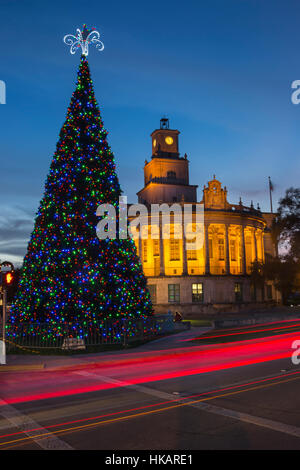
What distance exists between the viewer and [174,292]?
53.8m

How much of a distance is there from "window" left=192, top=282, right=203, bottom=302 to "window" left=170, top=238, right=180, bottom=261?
4727mm

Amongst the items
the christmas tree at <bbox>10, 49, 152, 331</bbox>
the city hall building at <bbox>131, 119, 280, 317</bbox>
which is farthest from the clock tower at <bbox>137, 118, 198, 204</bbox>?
the christmas tree at <bbox>10, 49, 152, 331</bbox>

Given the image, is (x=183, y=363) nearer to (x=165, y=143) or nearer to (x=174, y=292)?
(x=174, y=292)

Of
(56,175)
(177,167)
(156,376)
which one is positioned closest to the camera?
(156,376)

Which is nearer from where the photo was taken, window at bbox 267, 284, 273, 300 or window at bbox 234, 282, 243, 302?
window at bbox 234, 282, 243, 302

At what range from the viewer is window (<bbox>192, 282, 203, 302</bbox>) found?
53391 millimetres

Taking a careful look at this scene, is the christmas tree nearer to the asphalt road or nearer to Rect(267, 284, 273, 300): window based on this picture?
the asphalt road

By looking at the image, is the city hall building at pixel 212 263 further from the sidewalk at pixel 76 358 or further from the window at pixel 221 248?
the sidewalk at pixel 76 358

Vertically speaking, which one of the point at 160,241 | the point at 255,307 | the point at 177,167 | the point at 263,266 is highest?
the point at 177,167

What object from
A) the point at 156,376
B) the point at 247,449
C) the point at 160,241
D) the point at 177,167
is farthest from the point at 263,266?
the point at 247,449

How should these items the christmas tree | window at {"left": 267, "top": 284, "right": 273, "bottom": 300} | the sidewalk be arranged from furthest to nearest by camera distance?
window at {"left": 267, "top": 284, "right": 273, "bottom": 300}, the christmas tree, the sidewalk

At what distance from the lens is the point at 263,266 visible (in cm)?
5691
